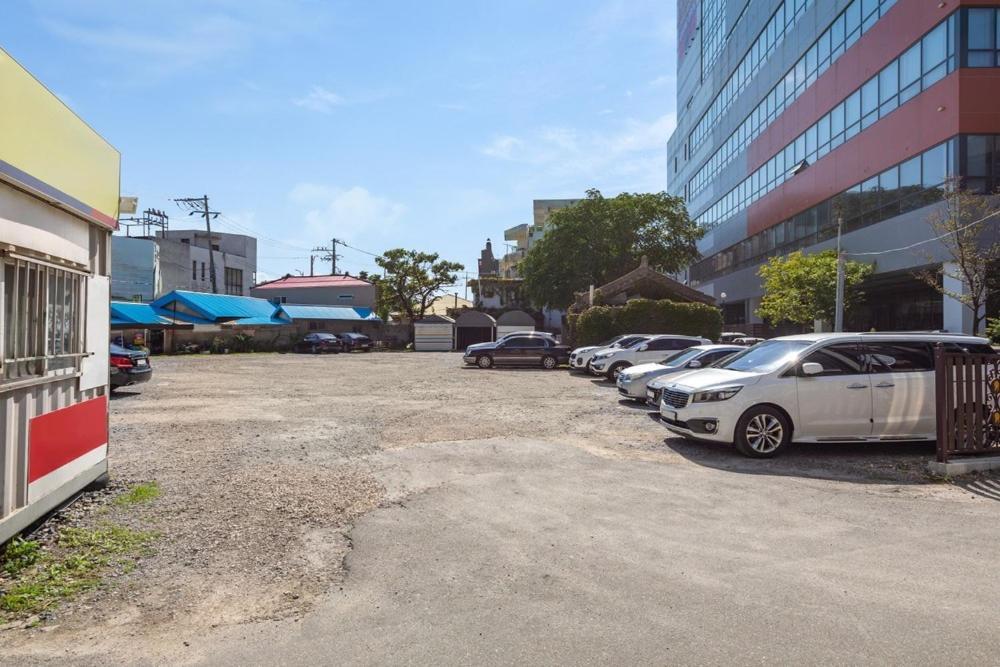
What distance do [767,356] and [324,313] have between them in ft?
155

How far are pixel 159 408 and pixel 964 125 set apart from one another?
2440cm

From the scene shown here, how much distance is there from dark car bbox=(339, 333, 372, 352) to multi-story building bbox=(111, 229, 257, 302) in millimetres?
13805

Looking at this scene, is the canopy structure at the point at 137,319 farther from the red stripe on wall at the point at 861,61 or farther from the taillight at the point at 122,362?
the red stripe on wall at the point at 861,61

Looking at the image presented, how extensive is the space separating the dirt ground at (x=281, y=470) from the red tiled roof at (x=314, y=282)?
45842mm

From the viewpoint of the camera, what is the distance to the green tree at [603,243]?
47875mm

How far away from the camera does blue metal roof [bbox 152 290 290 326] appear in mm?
44438

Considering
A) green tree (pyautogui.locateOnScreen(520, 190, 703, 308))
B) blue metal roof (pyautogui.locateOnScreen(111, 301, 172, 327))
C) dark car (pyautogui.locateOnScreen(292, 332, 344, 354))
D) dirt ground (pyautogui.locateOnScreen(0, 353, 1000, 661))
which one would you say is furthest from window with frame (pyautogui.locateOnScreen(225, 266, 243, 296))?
dirt ground (pyautogui.locateOnScreen(0, 353, 1000, 661))

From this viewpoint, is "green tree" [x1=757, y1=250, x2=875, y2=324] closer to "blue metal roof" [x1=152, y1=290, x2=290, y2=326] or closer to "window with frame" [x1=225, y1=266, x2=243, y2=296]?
"blue metal roof" [x1=152, y1=290, x2=290, y2=326]

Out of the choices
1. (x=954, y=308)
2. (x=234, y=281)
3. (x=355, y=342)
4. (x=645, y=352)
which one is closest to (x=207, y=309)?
(x=355, y=342)

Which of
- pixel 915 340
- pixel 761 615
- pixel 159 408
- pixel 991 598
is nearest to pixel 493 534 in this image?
pixel 761 615

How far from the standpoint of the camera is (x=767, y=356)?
9.77 meters

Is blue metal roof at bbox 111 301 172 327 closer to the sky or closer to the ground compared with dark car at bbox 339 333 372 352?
closer to the sky

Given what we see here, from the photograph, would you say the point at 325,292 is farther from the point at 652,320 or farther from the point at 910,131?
the point at 910,131

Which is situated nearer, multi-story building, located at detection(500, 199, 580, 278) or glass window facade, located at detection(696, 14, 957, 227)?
glass window facade, located at detection(696, 14, 957, 227)
